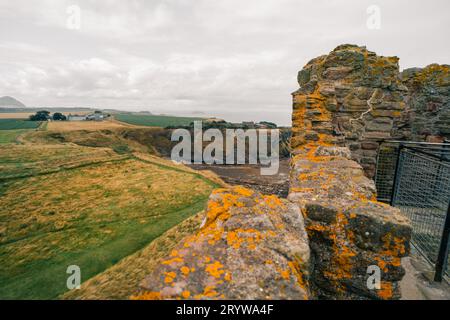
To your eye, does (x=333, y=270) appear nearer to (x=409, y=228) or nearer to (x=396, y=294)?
(x=396, y=294)

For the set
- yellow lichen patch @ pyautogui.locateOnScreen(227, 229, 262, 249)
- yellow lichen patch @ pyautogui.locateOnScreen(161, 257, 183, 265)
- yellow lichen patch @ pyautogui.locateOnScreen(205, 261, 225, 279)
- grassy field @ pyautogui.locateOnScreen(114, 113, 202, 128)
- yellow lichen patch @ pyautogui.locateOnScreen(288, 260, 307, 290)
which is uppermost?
yellow lichen patch @ pyautogui.locateOnScreen(227, 229, 262, 249)

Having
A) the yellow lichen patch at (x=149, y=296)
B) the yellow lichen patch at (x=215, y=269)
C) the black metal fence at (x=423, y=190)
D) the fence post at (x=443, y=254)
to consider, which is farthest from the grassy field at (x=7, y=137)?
the fence post at (x=443, y=254)

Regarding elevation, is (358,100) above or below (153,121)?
above

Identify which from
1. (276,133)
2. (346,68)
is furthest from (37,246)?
(276,133)

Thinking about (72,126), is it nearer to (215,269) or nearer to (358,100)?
(358,100)

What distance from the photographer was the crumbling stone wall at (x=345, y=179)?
221 cm

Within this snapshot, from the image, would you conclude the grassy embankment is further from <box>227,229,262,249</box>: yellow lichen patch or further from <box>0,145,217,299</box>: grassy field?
<box>227,229,262,249</box>: yellow lichen patch

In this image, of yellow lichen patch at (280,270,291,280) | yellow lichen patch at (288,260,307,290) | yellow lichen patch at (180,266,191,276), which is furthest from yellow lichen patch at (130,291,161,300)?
yellow lichen patch at (288,260,307,290)

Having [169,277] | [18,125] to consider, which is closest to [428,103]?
[169,277]

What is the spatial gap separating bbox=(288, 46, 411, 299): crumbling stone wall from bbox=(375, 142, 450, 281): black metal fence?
82cm

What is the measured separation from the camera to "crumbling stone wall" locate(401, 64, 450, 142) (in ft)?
22.9

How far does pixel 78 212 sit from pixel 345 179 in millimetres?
6469

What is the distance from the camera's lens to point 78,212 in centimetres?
629
